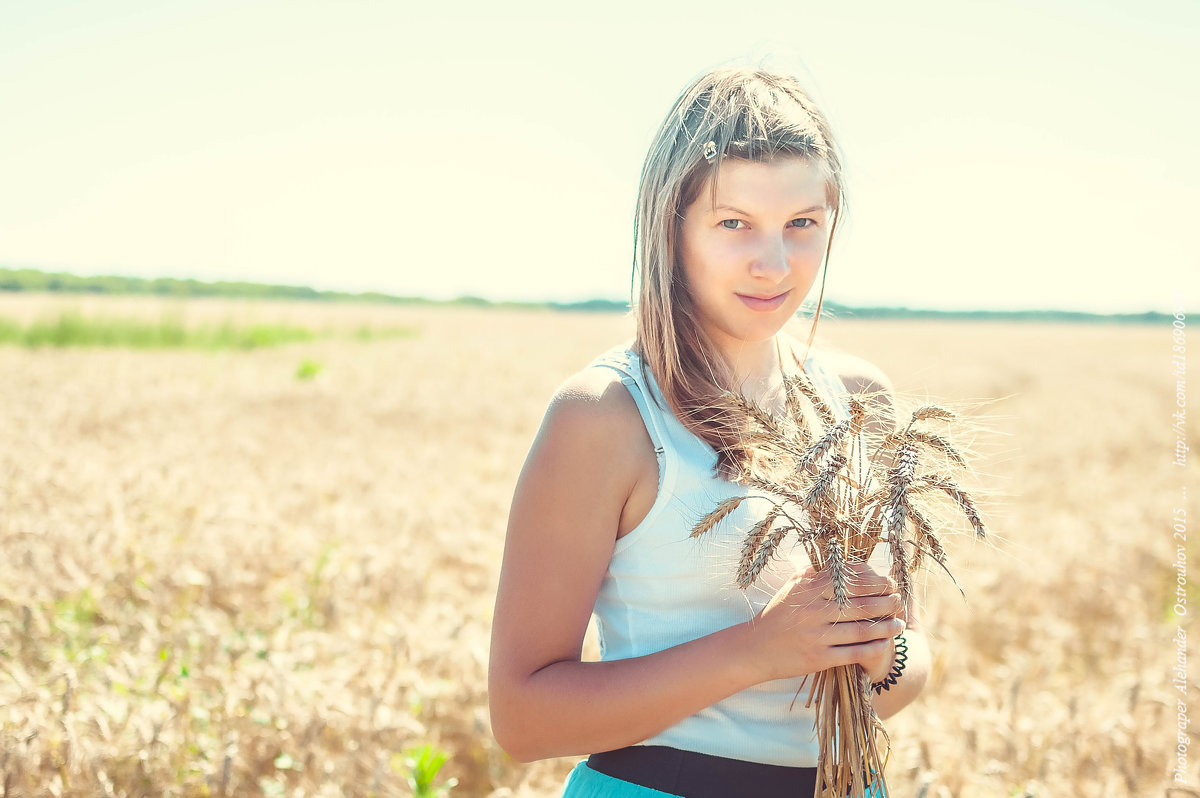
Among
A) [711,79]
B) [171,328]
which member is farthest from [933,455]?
[171,328]

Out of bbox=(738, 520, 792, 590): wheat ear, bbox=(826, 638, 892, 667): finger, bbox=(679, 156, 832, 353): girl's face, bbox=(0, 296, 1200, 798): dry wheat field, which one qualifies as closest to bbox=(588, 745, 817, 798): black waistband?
bbox=(826, 638, 892, 667): finger

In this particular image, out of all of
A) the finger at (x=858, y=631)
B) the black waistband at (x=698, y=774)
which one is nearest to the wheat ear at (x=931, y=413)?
the finger at (x=858, y=631)

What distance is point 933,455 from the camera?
117 cm

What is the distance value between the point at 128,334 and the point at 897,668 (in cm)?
2092

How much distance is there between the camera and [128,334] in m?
18.7

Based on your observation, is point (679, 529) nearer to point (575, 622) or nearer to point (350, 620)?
point (575, 622)

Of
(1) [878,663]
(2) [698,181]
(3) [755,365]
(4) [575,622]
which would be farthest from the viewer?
(3) [755,365]

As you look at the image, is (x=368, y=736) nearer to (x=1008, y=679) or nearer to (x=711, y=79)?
(x=711, y=79)

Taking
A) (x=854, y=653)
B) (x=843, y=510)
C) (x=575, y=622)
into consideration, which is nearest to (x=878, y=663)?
(x=854, y=653)

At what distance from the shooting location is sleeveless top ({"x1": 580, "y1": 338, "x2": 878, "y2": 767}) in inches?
52.4

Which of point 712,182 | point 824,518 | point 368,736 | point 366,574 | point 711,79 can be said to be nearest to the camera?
point 824,518

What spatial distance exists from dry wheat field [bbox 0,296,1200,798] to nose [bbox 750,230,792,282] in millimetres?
352

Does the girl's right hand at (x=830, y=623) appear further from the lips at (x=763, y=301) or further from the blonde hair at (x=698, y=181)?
the lips at (x=763, y=301)

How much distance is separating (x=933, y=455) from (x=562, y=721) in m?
0.71
